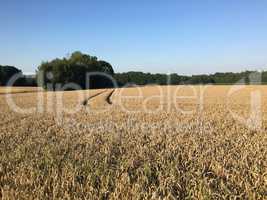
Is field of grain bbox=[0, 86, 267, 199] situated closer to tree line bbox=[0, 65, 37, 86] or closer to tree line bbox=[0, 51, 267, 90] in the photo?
tree line bbox=[0, 51, 267, 90]

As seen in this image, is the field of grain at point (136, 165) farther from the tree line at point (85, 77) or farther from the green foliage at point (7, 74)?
the green foliage at point (7, 74)

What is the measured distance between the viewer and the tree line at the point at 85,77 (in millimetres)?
74250

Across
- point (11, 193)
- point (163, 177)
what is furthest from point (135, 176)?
point (11, 193)

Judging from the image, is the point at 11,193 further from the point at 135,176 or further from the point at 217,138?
the point at 217,138

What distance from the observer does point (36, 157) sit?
679 centimetres

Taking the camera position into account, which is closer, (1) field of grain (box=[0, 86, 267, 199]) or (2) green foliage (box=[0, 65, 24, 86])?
(1) field of grain (box=[0, 86, 267, 199])

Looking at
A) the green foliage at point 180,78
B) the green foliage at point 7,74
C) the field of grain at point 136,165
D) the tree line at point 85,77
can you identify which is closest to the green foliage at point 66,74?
the tree line at point 85,77

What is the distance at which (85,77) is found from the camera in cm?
7812

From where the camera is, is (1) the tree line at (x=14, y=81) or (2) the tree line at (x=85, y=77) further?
(1) the tree line at (x=14, y=81)

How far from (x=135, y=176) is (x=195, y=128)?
17.5 feet

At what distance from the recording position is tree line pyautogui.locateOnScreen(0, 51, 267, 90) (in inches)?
2923

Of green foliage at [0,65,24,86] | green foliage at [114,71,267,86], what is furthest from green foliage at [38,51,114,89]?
green foliage at [114,71,267,86]

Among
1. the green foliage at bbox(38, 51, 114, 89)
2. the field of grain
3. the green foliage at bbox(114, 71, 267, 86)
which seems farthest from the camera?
the green foliage at bbox(114, 71, 267, 86)

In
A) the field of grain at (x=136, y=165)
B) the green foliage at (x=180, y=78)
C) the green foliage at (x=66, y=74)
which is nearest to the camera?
the field of grain at (x=136, y=165)
